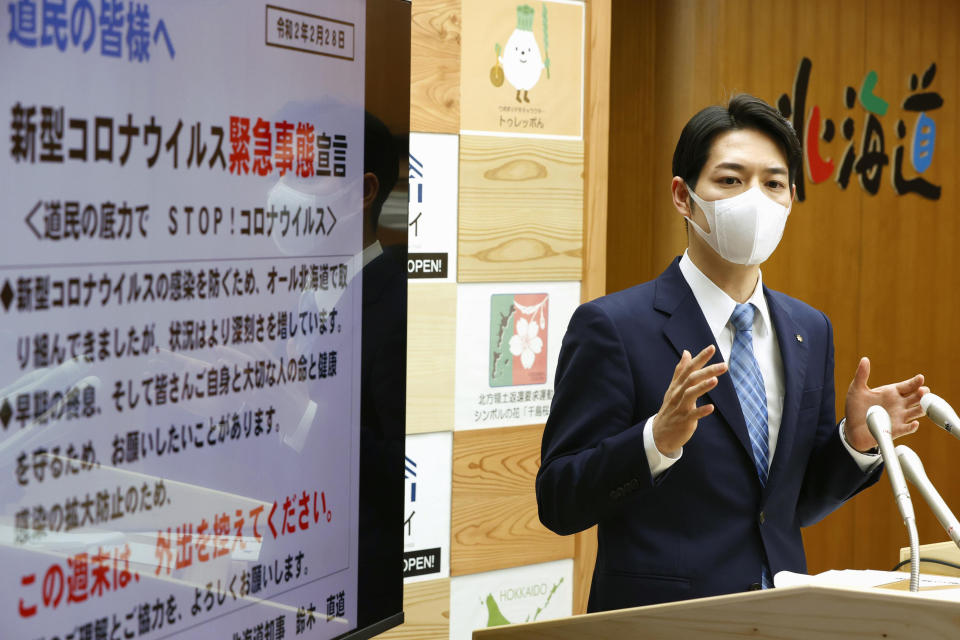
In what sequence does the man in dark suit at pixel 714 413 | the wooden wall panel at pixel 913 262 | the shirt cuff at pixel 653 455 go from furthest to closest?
the wooden wall panel at pixel 913 262 < the man in dark suit at pixel 714 413 < the shirt cuff at pixel 653 455

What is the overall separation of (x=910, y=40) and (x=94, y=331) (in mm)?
4361

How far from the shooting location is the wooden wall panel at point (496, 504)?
3.01 metres

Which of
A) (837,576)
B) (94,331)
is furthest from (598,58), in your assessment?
(94,331)

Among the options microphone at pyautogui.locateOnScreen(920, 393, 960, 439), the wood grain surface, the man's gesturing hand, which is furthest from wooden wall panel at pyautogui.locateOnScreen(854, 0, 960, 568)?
the man's gesturing hand

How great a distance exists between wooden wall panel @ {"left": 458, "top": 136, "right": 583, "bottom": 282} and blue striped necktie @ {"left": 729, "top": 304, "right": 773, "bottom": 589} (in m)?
1.20

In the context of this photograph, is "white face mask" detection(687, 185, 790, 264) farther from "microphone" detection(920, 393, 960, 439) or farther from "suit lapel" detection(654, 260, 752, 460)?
"microphone" detection(920, 393, 960, 439)

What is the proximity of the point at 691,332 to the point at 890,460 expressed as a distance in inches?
19.4

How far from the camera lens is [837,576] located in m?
1.61

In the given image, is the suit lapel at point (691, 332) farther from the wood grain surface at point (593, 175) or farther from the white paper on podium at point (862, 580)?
the wood grain surface at point (593, 175)

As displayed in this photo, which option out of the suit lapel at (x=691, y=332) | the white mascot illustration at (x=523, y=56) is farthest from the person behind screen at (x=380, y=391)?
the white mascot illustration at (x=523, y=56)

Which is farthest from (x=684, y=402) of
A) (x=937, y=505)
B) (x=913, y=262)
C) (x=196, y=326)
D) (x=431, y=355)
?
(x=913, y=262)

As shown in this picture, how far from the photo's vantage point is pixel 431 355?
2.93m

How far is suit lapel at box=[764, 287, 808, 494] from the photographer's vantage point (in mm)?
1854

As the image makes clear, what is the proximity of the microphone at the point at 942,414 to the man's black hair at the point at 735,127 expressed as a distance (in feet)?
1.89
